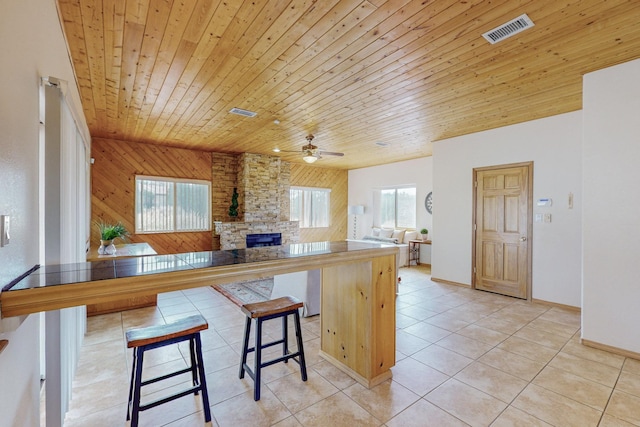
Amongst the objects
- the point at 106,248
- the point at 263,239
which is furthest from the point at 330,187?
the point at 106,248

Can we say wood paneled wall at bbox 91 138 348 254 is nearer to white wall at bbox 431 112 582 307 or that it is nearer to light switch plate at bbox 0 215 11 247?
white wall at bbox 431 112 582 307

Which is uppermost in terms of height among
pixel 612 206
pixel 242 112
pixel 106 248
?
pixel 242 112

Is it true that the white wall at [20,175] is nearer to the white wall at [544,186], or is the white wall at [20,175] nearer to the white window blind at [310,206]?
the white wall at [544,186]

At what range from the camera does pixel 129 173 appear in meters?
6.11

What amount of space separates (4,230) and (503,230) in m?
5.70

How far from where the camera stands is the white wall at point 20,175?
1.08 m

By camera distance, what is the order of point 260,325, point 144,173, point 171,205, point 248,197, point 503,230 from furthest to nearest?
1. point 248,197
2. point 171,205
3. point 144,173
4. point 503,230
5. point 260,325

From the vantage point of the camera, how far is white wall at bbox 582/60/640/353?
2842mm

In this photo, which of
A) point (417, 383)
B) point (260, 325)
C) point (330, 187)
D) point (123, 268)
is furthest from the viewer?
point (330, 187)

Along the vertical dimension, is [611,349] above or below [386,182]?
below

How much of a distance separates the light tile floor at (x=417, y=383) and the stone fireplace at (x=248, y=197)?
3.32m

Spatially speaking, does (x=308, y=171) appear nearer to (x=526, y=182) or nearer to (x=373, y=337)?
(x=526, y=182)

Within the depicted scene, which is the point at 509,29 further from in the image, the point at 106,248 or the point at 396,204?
the point at 396,204

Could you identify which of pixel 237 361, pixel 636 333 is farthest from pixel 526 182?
pixel 237 361
